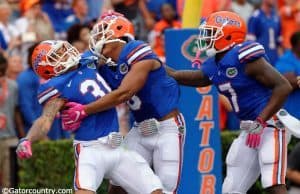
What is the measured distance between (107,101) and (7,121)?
11.3 ft

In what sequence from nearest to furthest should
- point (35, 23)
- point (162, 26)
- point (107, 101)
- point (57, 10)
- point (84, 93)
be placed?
point (107, 101), point (84, 93), point (35, 23), point (162, 26), point (57, 10)

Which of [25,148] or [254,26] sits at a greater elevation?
[254,26]

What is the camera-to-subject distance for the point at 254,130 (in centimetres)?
867

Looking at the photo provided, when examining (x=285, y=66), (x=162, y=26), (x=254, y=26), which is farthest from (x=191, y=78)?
(x=254, y=26)

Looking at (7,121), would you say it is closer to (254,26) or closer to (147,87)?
(147,87)

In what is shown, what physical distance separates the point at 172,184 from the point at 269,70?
1.21 meters

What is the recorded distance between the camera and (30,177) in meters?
11.1

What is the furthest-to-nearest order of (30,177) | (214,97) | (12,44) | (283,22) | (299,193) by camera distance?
(283,22) → (12,44) → (30,177) → (214,97) → (299,193)

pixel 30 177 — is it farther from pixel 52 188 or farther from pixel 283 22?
pixel 283 22

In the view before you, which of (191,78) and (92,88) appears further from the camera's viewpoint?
(191,78)

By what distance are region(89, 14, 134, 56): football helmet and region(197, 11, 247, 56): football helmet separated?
62cm

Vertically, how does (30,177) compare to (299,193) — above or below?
below

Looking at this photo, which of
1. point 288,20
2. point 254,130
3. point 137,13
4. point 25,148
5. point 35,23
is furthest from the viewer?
point 288,20

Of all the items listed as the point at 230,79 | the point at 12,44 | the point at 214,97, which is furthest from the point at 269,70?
the point at 12,44
